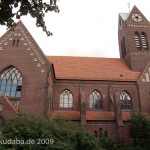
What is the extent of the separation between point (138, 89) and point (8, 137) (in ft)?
57.0

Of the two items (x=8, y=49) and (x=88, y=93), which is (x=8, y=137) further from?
(x=88, y=93)

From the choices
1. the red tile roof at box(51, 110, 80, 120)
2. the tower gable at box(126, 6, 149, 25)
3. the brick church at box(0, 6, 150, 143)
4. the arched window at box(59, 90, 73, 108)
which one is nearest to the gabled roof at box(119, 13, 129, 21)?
the brick church at box(0, 6, 150, 143)

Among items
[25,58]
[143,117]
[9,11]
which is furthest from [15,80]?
[9,11]

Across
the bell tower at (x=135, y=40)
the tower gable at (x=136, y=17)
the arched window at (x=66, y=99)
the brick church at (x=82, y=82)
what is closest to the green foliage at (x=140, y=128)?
the brick church at (x=82, y=82)

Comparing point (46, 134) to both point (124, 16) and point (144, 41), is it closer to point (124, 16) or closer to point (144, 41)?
point (144, 41)

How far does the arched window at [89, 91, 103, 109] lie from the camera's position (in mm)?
25797

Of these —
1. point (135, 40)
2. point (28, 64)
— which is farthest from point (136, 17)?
point (28, 64)

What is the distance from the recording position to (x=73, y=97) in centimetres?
2569

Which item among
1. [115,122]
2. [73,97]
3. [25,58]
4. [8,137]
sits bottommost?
[8,137]

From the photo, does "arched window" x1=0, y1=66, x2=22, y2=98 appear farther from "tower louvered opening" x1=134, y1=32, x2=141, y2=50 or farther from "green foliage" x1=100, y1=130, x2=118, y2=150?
"tower louvered opening" x1=134, y1=32, x2=141, y2=50

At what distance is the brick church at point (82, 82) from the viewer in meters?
20.5

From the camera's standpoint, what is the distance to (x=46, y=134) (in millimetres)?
14211

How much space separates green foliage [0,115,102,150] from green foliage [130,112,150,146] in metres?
5.77

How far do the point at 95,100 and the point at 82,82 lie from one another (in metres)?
2.66
